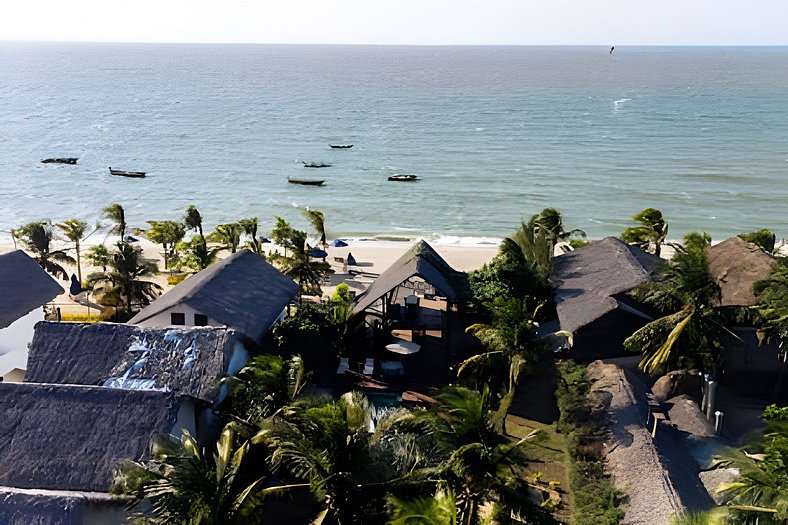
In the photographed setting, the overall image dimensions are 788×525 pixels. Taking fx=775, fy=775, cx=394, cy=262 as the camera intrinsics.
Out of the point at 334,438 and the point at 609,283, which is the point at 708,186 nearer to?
the point at 609,283

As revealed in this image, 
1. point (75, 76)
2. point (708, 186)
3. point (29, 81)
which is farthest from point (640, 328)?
point (75, 76)

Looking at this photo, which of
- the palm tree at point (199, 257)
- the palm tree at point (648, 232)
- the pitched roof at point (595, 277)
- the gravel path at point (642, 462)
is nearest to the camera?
the gravel path at point (642, 462)

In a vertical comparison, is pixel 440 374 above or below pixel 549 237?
below

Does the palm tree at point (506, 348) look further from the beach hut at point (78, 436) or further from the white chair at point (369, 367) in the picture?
the beach hut at point (78, 436)

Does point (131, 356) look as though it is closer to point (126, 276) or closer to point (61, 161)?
point (126, 276)

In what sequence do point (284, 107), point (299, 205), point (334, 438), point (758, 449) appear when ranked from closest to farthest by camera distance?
1. point (334, 438)
2. point (758, 449)
3. point (299, 205)
4. point (284, 107)

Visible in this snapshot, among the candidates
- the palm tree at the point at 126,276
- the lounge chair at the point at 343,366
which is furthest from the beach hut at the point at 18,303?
the lounge chair at the point at 343,366

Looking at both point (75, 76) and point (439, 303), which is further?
point (75, 76)

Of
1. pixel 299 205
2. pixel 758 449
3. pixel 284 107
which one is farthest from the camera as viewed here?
pixel 284 107
